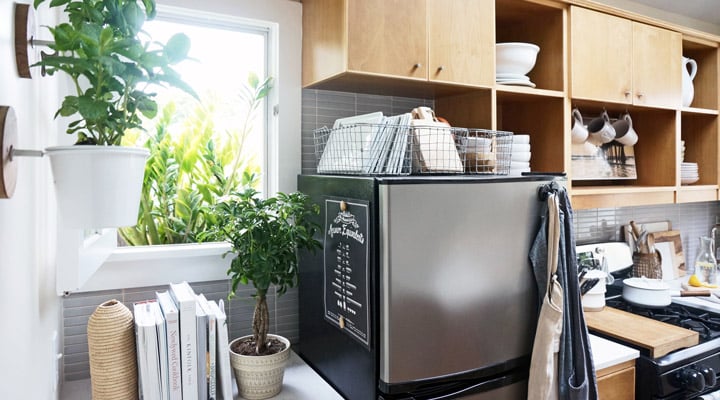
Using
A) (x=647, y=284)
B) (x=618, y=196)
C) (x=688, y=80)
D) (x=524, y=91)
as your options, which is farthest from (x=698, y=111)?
(x=524, y=91)

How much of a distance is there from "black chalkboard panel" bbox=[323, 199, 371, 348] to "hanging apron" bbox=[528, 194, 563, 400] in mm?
525

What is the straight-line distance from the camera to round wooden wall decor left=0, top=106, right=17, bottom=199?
50 centimetres

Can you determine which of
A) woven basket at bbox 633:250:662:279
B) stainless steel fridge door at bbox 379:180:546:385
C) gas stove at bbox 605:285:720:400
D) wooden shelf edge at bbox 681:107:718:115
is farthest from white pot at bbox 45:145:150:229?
woven basket at bbox 633:250:662:279

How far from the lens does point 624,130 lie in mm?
2324

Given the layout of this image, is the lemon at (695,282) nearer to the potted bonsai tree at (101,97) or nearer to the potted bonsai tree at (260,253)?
the potted bonsai tree at (260,253)

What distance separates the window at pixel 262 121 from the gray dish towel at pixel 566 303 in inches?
34.9

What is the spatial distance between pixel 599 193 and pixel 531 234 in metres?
0.85

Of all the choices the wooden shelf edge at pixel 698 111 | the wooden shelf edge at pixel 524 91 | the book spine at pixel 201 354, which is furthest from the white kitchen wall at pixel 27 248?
the wooden shelf edge at pixel 698 111

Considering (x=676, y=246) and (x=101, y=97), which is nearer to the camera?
(x=101, y=97)

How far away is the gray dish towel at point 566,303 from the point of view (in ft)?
4.49

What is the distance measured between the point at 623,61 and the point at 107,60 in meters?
2.14

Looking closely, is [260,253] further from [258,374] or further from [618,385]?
[618,385]

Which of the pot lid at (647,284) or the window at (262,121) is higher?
the window at (262,121)

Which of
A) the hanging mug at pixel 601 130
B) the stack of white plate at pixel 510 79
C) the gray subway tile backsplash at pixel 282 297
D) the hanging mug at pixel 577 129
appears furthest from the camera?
the hanging mug at pixel 601 130
